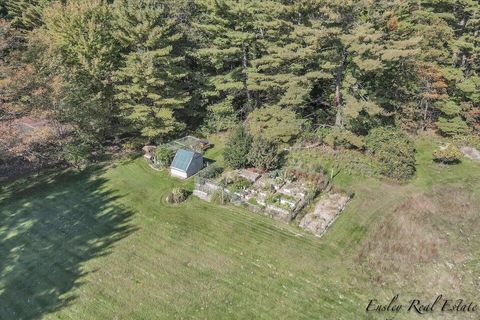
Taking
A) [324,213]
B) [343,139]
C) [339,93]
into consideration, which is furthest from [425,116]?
[324,213]

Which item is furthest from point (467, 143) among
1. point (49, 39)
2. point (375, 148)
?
point (49, 39)

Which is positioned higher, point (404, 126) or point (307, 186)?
point (404, 126)

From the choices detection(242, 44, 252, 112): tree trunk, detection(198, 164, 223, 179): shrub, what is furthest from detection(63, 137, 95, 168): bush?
detection(242, 44, 252, 112): tree trunk

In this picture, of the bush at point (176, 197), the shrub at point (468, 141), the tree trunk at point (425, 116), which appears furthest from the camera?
the tree trunk at point (425, 116)

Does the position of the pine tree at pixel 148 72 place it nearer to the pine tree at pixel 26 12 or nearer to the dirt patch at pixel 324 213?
the dirt patch at pixel 324 213

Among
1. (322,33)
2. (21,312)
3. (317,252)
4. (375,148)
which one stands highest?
(322,33)

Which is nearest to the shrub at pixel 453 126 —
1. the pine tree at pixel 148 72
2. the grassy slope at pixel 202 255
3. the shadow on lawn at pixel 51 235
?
the grassy slope at pixel 202 255

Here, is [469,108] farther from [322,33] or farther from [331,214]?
[331,214]
